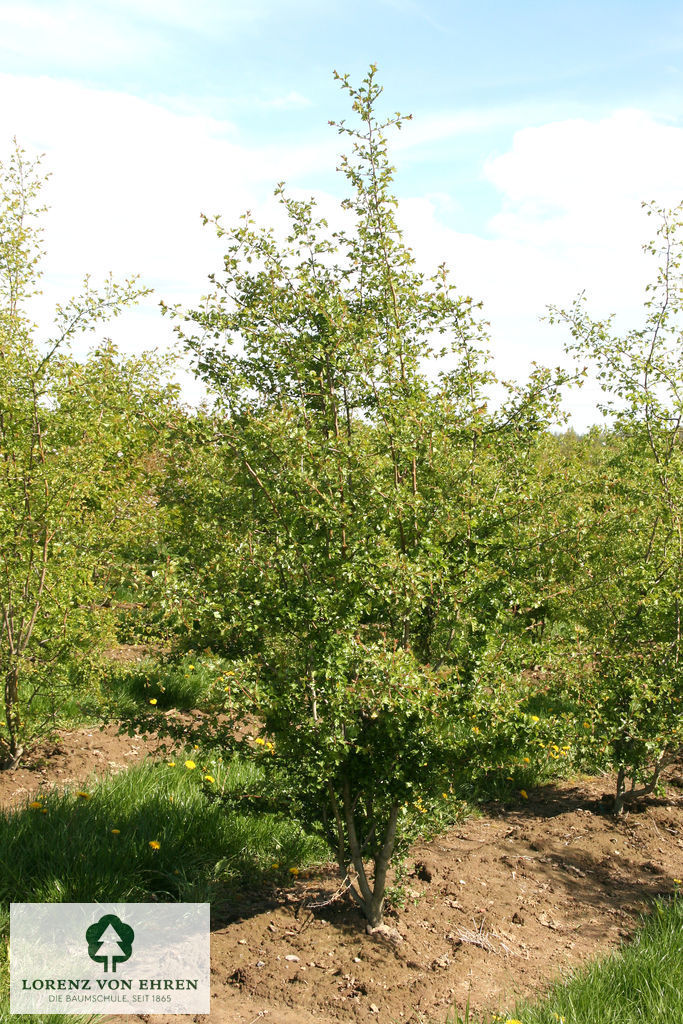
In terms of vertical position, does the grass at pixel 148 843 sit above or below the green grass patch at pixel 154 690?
below

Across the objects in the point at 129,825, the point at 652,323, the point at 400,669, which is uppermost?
the point at 652,323

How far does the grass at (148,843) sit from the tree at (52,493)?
1.19 meters

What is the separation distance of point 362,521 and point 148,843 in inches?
93.8

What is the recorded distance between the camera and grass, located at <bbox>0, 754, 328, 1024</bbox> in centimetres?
400

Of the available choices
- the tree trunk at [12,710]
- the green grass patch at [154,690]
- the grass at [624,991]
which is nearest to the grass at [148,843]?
the tree trunk at [12,710]

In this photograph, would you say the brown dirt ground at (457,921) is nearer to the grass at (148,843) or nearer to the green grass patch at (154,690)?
the grass at (148,843)

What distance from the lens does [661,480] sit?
16.5 feet

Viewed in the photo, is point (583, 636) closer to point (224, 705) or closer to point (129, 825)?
point (224, 705)

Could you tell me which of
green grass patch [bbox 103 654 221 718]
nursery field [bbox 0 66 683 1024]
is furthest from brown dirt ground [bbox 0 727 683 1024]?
green grass patch [bbox 103 654 221 718]

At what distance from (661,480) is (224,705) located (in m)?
3.27

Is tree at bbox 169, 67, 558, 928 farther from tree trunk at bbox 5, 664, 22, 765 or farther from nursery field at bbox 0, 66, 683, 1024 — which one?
tree trunk at bbox 5, 664, 22, 765

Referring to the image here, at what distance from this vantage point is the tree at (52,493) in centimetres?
508

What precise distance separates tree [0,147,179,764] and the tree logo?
2.10 meters

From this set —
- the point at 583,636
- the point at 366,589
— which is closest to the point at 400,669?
the point at 366,589
